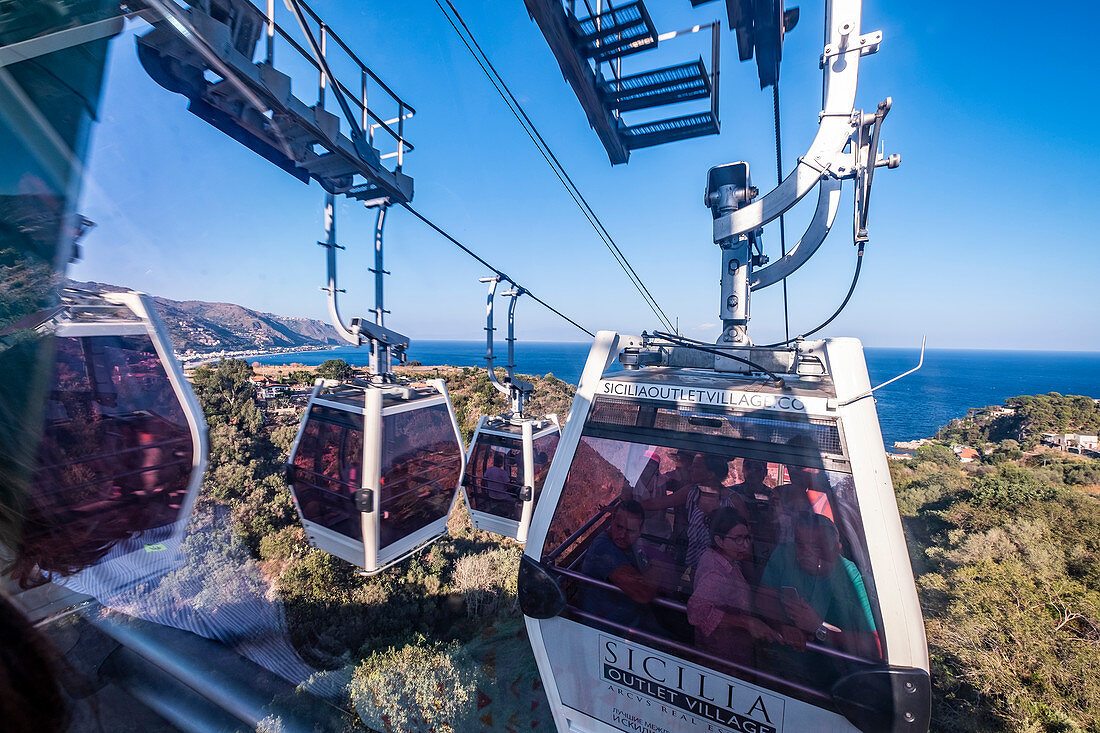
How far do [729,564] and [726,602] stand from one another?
144 mm

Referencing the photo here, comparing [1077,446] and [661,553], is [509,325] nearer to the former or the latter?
[661,553]

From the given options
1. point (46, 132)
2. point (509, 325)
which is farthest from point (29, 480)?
point (509, 325)

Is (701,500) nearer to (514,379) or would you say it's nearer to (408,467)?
(408,467)

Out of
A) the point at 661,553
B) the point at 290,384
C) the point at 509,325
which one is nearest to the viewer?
the point at 661,553

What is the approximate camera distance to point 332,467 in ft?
13.6

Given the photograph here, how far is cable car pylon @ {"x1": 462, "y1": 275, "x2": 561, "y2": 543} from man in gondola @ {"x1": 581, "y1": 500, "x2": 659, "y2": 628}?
4.02 meters

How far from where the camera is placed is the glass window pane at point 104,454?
1831mm

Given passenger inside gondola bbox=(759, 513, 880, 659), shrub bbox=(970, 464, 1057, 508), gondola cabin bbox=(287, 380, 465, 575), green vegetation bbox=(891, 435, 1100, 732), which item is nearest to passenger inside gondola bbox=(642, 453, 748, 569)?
passenger inside gondola bbox=(759, 513, 880, 659)

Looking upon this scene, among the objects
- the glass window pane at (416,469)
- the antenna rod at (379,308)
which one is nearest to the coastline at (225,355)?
the antenna rod at (379,308)

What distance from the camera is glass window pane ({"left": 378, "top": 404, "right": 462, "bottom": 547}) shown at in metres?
4.08

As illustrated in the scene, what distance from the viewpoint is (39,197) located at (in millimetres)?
1406

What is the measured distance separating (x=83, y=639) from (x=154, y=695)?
110 cm

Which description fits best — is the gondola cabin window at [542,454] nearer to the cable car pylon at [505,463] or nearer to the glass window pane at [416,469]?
the cable car pylon at [505,463]

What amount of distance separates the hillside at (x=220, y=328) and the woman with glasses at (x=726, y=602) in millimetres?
3070
